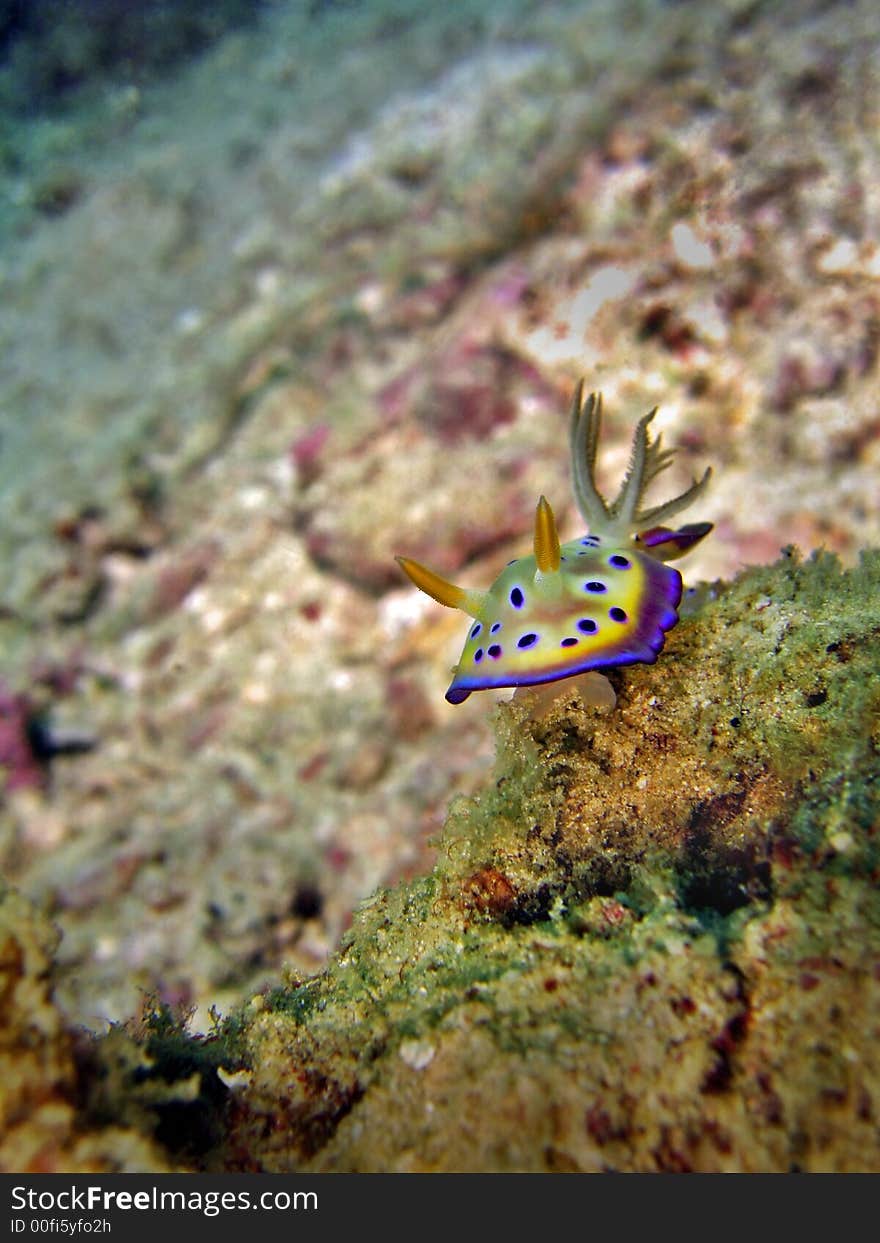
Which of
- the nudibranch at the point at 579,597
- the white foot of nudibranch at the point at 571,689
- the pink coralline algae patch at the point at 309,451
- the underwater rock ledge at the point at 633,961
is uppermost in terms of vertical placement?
the pink coralline algae patch at the point at 309,451

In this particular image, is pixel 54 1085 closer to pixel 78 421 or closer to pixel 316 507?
pixel 316 507

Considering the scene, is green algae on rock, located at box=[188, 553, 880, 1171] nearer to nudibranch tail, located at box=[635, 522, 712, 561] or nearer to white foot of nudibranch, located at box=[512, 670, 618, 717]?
white foot of nudibranch, located at box=[512, 670, 618, 717]

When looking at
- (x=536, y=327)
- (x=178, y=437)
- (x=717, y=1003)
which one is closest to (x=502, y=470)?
(x=536, y=327)

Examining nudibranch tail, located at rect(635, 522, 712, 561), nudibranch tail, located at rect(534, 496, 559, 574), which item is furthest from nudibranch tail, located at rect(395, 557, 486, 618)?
nudibranch tail, located at rect(635, 522, 712, 561)

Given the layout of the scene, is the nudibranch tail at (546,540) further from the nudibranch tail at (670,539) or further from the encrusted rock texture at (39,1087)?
the encrusted rock texture at (39,1087)

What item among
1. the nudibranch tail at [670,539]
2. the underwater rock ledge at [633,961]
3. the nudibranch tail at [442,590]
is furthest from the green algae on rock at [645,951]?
the nudibranch tail at [442,590]

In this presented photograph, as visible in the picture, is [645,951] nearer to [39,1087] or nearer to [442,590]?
[442,590]

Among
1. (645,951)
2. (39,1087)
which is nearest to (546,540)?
(645,951)
